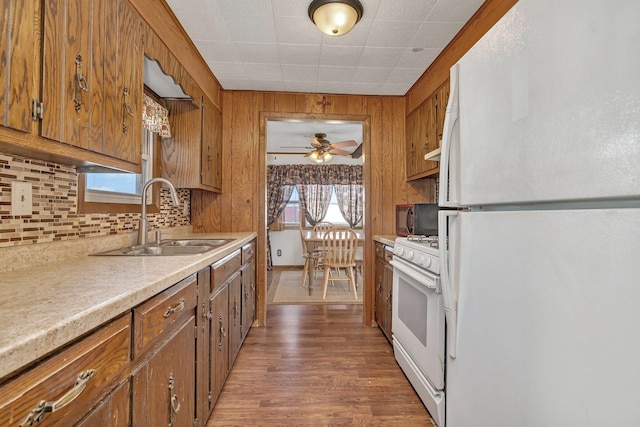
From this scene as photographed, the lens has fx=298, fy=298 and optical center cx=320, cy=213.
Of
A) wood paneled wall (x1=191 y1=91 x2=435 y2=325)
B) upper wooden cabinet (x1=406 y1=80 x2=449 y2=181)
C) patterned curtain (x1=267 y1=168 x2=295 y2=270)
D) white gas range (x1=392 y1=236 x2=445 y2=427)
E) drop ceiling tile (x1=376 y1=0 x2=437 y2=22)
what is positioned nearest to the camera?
white gas range (x1=392 y1=236 x2=445 y2=427)

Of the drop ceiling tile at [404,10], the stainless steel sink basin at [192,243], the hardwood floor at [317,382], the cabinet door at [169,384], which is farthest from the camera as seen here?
the stainless steel sink basin at [192,243]

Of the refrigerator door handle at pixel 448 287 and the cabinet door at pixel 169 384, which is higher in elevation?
the refrigerator door handle at pixel 448 287

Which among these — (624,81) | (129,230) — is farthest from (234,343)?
(624,81)

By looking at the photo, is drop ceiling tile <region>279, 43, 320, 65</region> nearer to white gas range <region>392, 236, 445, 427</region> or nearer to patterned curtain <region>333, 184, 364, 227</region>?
white gas range <region>392, 236, 445, 427</region>

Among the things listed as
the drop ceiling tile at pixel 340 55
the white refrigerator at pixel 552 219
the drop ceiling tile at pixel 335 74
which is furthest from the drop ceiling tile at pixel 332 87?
the white refrigerator at pixel 552 219

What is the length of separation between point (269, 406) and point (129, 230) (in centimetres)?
140

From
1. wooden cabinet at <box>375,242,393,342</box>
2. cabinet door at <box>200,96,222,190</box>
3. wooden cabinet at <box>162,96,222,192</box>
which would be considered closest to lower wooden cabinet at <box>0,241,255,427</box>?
wooden cabinet at <box>162,96,222,192</box>

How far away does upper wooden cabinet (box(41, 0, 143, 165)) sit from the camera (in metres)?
0.95

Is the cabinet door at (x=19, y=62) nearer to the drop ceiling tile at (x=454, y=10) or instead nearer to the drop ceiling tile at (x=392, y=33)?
the drop ceiling tile at (x=392, y=33)

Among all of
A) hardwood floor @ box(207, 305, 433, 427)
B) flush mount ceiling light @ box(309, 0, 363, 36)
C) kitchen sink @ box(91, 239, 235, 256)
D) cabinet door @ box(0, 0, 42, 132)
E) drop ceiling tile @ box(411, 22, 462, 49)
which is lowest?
hardwood floor @ box(207, 305, 433, 427)

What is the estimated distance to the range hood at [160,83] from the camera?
1.78 metres

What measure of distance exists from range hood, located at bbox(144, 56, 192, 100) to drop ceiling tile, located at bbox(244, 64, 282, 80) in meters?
0.59

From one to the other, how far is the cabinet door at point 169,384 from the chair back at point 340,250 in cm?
271

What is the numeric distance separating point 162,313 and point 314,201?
196 inches
